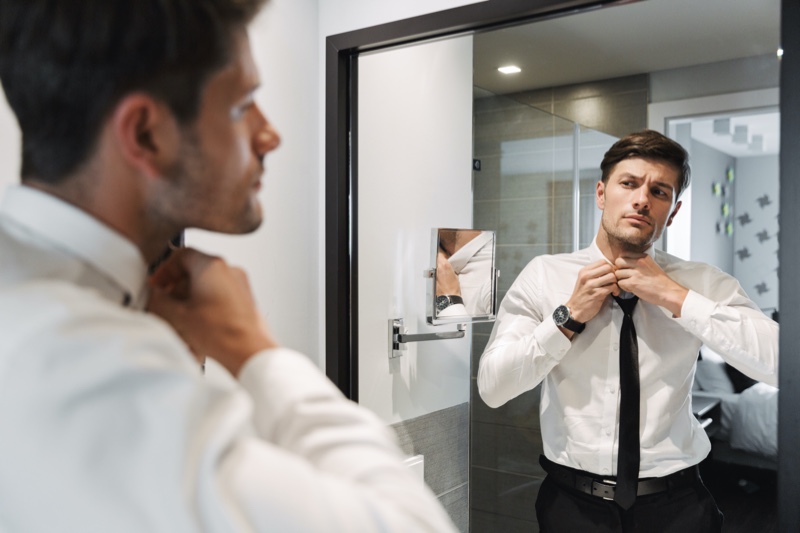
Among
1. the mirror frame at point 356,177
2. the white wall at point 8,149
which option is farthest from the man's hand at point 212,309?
the mirror frame at point 356,177

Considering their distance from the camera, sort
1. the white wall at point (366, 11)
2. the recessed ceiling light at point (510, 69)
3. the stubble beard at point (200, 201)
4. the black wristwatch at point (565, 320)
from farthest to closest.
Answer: the white wall at point (366, 11)
the recessed ceiling light at point (510, 69)
the black wristwatch at point (565, 320)
the stubble beard at point (200, 201)

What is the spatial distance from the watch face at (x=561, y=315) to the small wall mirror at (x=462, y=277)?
7.4 inches

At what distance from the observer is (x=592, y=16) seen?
1733 millimetres

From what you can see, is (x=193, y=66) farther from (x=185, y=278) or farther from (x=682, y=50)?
(x=682, y=50)

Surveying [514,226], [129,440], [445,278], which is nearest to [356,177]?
[445,278]

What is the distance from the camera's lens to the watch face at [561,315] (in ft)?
5.62

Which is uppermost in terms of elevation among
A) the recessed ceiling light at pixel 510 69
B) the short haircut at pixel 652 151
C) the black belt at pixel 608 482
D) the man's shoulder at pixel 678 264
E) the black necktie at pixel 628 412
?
the recessed ceiling light at pixel 510 69

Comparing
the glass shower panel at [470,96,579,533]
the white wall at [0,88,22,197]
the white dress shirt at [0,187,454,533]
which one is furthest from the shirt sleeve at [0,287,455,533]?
the glass shower panel at [470,96,579,533]

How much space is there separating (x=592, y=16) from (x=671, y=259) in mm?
628

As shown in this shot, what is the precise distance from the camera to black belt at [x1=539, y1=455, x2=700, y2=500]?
1595mm

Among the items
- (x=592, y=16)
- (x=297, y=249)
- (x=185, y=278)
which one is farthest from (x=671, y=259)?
(x=185, y=278)

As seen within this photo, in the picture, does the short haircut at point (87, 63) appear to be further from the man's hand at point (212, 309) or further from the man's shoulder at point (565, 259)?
the man's shoulder at point (565, 259)

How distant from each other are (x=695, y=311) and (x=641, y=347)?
0.47 ft

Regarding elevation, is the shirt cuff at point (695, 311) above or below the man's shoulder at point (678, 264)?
below
